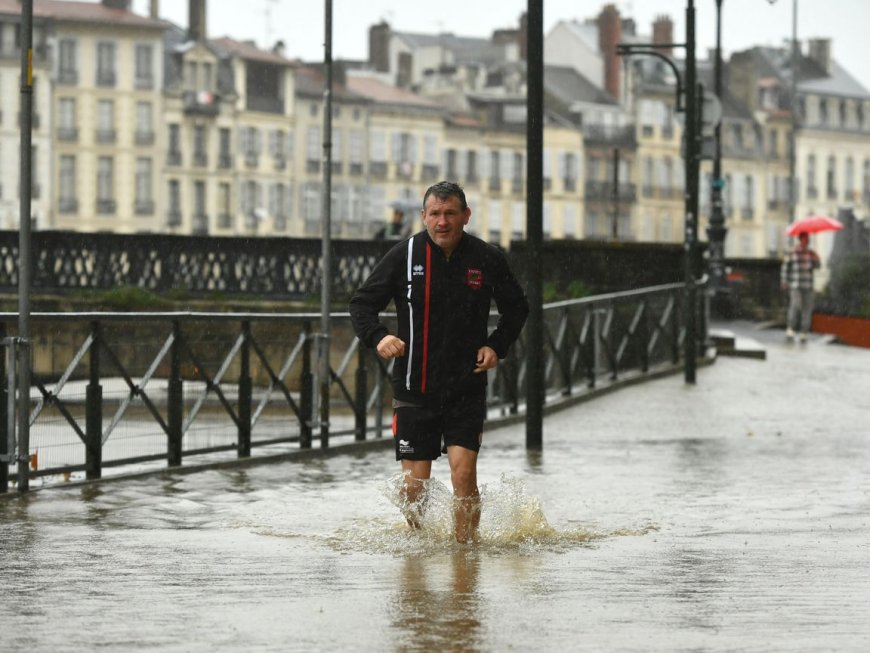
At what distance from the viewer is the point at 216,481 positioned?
14.5 meters

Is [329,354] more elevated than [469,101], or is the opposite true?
[469,101]

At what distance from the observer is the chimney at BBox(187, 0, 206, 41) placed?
115625 mm

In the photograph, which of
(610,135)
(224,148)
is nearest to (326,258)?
(224,148)

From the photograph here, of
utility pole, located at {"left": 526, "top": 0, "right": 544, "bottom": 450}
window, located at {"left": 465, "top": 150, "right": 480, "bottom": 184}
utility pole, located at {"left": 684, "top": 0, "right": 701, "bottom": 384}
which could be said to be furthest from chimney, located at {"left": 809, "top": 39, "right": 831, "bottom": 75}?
utility pole, located at {"left": 526, "top": 0, "right": 544, "bottom": 450}

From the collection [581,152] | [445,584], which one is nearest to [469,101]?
[581,152]

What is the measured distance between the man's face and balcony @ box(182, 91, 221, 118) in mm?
103698

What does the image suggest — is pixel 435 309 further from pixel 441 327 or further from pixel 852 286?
pixel 852 286

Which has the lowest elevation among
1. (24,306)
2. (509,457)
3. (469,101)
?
(509,457)

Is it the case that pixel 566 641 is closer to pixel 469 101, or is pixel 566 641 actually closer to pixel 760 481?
pixel 760 481

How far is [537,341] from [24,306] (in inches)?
191

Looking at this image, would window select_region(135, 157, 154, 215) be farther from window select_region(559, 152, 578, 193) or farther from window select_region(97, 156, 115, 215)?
window select_region(559, 152, 578, 193)

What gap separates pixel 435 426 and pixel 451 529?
1.79ft

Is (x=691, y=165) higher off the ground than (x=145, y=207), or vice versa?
(x=145, y=207)

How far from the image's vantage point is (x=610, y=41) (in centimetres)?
13425
